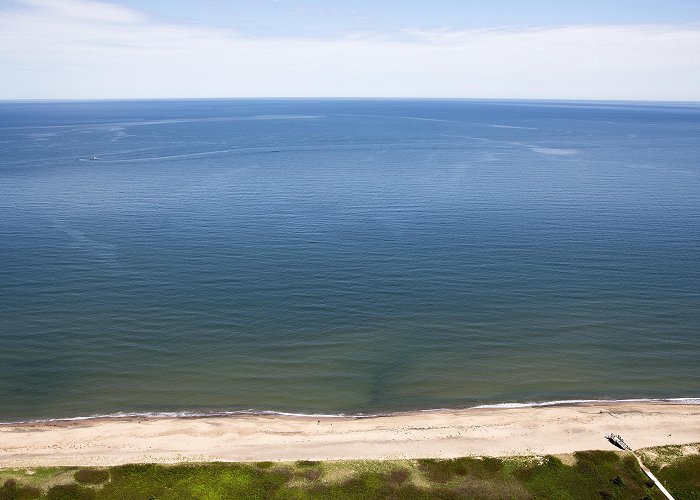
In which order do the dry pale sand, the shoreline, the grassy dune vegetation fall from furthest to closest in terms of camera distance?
the shoreline, the dry pale sand, the grassy dune vegetation

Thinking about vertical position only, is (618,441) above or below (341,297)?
below

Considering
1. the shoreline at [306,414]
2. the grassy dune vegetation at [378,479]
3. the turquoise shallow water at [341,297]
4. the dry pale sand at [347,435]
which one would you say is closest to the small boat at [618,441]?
the dry pale sand at [347,435]

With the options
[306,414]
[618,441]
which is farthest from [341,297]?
[618,441]

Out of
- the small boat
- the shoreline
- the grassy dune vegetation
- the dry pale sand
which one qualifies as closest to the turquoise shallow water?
the shoreline

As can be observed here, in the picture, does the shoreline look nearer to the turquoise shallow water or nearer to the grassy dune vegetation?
the turquoise shallow water

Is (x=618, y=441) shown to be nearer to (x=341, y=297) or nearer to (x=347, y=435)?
(x=347, y=435)

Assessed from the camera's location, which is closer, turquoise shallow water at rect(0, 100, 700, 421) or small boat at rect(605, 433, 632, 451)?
small boat at rect(605, 433, 632, 451)

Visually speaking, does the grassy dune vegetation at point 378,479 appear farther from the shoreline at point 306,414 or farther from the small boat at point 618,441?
the shoreline at point 306,414
